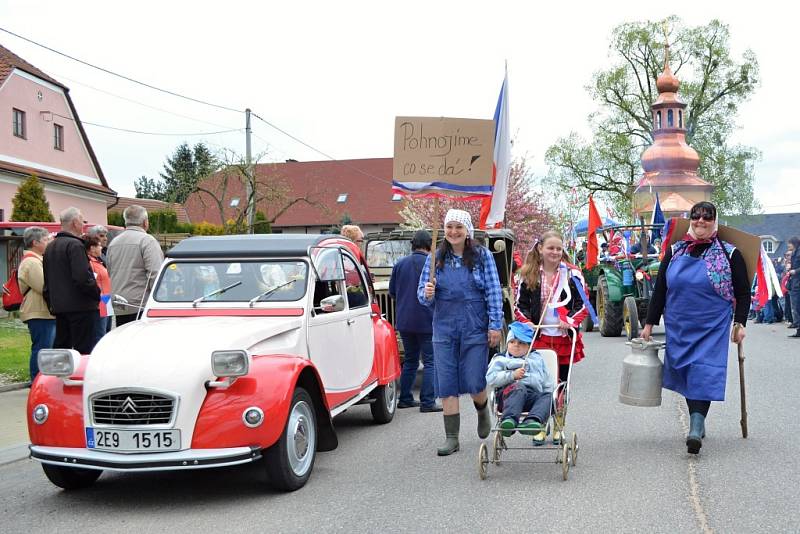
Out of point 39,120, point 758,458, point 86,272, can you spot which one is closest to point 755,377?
point 758,458

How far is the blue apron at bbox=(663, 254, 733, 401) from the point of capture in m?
7.24

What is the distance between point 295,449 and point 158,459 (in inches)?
39.5

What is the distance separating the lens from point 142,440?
231 inches

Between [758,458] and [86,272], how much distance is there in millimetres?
6181

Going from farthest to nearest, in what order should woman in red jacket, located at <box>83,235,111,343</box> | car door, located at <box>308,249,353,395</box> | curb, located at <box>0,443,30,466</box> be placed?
woman in red jacket, located at <box>83,235,111,343</box>, curb, located at <box>0,443,30,466</box>, car door, located at <box>308,249,353,395</box>

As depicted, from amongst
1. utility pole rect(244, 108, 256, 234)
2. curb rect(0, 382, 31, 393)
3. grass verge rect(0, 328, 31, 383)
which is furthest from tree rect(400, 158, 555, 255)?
curb rect(0, 382, 31, 393)

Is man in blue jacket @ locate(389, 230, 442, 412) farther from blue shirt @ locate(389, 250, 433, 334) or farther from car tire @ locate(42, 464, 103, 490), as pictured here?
car tire @ locate(42, 464, 103, 490)

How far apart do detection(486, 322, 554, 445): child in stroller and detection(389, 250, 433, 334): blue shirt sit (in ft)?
10.0

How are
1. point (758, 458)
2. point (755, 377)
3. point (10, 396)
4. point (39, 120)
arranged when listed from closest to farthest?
point (758, 458) < point (10, 396) < point (755, 377) < point (39, 120)

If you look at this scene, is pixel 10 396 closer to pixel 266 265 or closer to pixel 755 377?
pixel 266 265

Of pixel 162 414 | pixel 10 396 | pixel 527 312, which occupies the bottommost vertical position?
pixel 10 396

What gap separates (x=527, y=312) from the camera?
7262 millimetres

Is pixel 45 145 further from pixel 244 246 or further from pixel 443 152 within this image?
pixel 443 152

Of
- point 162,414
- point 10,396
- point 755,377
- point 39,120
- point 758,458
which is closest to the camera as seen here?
point 162,414
